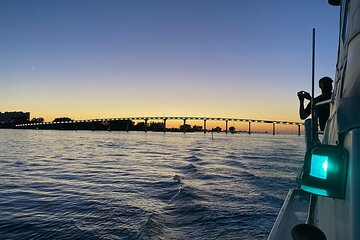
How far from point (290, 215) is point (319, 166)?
359cm

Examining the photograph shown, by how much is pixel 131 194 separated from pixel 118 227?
3872 mm

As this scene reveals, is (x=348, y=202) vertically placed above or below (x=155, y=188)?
above

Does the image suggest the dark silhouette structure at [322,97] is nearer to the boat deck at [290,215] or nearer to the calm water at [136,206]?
the boat deck at [290,215]

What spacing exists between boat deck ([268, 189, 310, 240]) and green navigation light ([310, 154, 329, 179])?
7.10 ft

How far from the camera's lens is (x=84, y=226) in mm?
7562

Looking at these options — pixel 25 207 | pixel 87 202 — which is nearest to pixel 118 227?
pixel 87 202

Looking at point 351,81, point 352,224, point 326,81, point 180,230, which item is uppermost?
point 326,81

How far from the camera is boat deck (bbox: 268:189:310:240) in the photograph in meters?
4.09

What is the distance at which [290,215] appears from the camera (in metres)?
5.14

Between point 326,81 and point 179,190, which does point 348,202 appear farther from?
point 179,190

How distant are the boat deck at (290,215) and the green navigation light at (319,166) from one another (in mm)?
2164

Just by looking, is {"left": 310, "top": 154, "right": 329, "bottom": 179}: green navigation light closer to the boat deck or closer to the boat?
the boat

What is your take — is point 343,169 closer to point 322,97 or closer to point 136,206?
point 322,97

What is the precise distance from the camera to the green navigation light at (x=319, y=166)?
6.22ft
